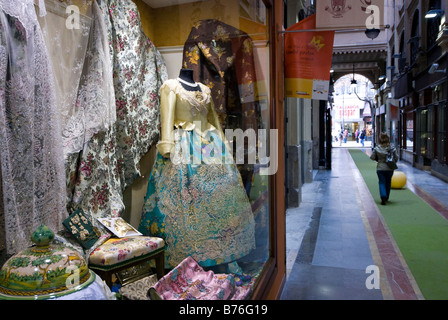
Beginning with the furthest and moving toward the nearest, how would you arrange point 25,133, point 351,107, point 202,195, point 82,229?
point 351,107 < point 202,195 < point 82,229 < point 25,133

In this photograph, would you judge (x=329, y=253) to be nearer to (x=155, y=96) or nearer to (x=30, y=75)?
(x=155, y=96)

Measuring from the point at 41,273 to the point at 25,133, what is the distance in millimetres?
625

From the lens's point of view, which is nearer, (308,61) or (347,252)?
(308,61)

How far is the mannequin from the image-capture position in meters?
2.96

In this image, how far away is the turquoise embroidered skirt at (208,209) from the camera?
9.36 feet

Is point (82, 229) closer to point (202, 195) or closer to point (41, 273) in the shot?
point (202, 195)

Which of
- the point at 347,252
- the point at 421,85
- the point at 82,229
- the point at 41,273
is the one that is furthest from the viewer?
the point at 421,85

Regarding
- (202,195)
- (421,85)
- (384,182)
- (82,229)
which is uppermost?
(421,85)

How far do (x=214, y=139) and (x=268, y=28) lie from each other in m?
0.89

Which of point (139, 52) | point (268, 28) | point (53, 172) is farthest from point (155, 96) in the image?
point (53, 172)

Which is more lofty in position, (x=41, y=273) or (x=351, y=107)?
(x=351, y=107)

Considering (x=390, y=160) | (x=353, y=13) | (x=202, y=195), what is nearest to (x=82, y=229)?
(x=202, y=195)

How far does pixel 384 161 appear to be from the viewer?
23.3 ft

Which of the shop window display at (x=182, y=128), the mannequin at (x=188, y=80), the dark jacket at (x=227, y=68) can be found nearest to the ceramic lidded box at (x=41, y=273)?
the shop window display at (x=182, y=128)
